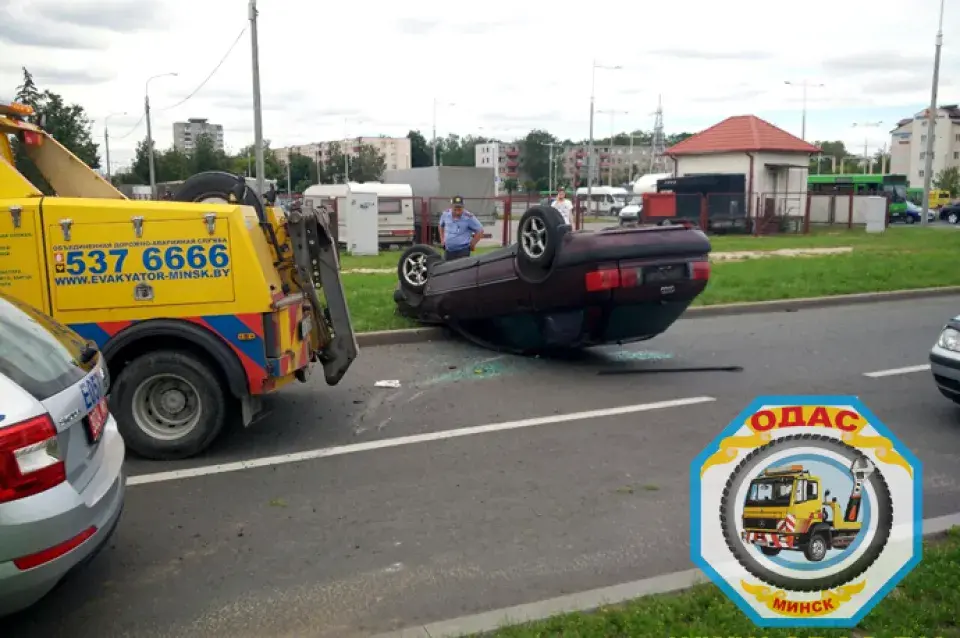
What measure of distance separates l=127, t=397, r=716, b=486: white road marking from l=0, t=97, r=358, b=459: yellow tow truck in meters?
0.31

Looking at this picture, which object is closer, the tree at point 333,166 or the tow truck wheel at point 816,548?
the tow truck wheel at point 816,548

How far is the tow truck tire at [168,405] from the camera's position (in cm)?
609

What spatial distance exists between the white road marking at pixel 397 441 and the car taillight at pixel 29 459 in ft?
7.74

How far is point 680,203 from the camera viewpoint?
3531 centimetres

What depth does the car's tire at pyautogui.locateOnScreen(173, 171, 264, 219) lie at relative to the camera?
7031 mm

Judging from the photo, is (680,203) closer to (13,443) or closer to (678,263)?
(678,263)

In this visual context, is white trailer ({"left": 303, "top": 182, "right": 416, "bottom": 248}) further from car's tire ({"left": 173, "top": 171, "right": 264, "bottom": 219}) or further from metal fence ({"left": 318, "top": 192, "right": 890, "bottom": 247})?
car's tire ({"left": 173, "top": 171, "right": 264, "bottom": 219})

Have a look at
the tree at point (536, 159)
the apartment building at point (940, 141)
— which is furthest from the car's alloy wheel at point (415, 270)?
the apartment building at point (940, 141)

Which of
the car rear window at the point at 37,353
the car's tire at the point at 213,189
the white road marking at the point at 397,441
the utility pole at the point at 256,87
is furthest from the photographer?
the utility pole at the point at 256,87

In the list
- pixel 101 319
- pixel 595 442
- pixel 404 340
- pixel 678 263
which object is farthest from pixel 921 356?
pixel 101 319

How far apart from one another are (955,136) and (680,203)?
87.1 metres

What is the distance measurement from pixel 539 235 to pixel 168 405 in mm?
3985

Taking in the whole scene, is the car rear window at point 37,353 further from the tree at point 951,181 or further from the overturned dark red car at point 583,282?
the tree at point 951,181

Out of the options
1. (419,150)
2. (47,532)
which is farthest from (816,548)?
(419,150)
